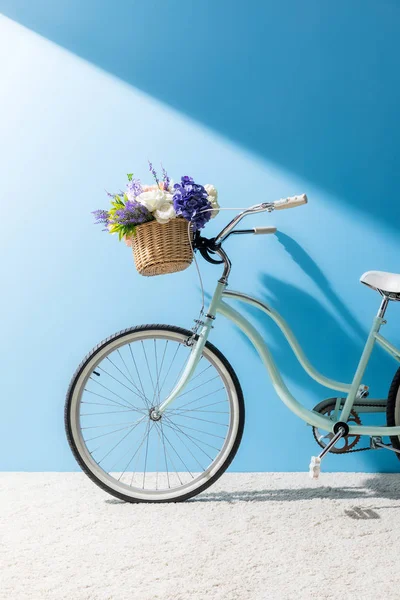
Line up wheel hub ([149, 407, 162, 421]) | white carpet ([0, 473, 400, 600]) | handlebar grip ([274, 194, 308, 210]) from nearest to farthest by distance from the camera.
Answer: white carpet ([0, 473, 400, 600]), handlebar grip ([274, 194, 308, 210]), wheel hub ([149, 407, 162, 421])

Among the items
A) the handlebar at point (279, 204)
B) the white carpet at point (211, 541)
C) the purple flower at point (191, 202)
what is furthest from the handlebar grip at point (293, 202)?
the white carpet at point (211, 541)

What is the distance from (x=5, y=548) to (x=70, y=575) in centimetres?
29

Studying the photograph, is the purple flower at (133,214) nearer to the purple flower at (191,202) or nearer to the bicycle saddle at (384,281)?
the purple flower at (191,202)

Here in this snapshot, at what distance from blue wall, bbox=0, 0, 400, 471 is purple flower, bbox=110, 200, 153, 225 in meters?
0.58

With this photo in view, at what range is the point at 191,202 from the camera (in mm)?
2133

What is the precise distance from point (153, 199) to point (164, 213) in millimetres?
57

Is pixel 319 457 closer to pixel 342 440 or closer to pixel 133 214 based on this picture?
pixel 342 440

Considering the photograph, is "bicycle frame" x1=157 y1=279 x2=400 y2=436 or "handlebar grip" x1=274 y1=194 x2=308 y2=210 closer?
"handlebar grip" x1=274 y1=194 x2=308 y2=210

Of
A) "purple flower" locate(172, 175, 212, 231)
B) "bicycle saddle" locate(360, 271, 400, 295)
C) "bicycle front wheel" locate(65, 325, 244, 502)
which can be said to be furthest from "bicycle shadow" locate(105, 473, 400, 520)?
"purple flower" locate(172, 175, 212, 231)

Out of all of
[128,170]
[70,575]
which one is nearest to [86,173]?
[128,170]

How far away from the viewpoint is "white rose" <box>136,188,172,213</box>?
6.97 ft

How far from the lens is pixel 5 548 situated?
1.96m

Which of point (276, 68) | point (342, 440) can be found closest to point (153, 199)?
point (276, 68)

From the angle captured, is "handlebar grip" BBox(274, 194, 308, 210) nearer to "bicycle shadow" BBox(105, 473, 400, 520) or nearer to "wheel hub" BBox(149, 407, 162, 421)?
"wheel hub" BBox(149, 407, 162, 421)
